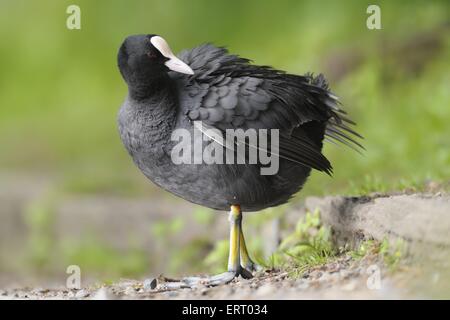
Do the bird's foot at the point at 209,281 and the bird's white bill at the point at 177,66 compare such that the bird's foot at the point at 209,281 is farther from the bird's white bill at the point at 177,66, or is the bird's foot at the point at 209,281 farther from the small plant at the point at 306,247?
the bird's white bill at the point at 177,66

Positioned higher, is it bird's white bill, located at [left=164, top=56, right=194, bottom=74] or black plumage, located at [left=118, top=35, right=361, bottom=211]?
bird's white bill, located at [left=164, top=56, right=194, bottom=74]

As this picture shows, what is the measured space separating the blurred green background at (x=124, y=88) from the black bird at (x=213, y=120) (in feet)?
6.96

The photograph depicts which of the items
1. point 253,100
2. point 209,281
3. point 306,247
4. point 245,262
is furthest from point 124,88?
point 209,281

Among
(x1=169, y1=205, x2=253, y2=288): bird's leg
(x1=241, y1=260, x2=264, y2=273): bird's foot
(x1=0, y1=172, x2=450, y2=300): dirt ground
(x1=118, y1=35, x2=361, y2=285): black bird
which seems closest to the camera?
(x1=0, y1=172, x2=450, y2=300): dirt ground

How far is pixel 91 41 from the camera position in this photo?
1431cm

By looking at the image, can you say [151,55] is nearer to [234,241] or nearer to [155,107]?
[155,107]

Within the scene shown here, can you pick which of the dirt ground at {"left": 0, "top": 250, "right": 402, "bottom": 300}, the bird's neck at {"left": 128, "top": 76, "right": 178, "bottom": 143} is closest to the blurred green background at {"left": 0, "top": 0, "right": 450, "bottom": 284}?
the dirt ground at {"left": 0, "top": 250, "right": 402, "bottom": 300}

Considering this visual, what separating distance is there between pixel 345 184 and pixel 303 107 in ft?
9.63

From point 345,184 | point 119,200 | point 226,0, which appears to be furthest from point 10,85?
point 345,184

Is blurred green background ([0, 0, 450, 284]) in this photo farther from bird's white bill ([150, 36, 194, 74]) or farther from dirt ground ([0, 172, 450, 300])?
bird's white bill ([150, 36, 194, 74])

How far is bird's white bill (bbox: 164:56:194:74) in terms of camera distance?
4.61 metres

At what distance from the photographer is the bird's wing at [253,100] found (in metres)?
4.58

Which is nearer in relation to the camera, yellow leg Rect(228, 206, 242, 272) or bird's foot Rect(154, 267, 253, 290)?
bird's foot Rect(154, 267, 253, 290)

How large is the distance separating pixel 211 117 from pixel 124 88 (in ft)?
32.8
